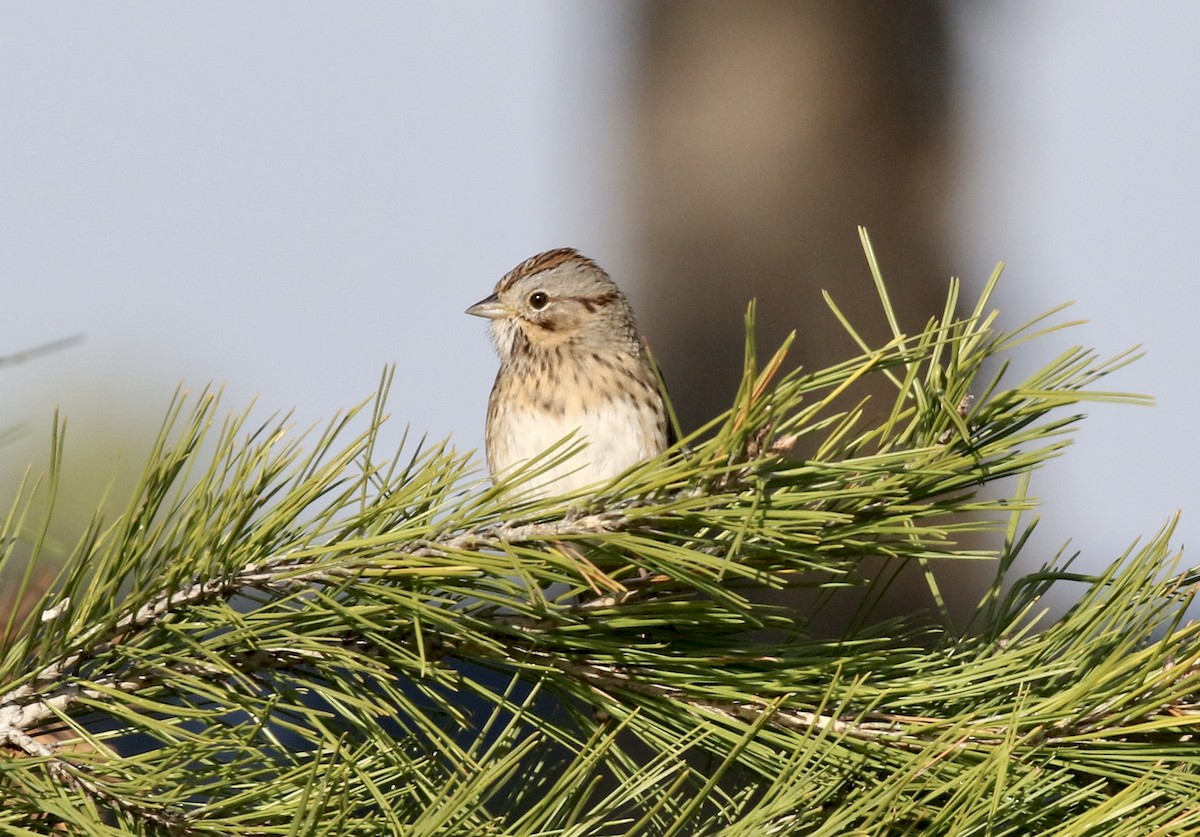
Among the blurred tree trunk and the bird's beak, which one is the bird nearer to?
the bird's beak

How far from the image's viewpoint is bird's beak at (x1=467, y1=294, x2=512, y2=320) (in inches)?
165

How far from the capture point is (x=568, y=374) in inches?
152

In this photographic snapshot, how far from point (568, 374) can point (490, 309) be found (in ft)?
1.61

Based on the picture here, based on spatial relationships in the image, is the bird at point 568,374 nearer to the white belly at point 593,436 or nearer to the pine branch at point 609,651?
the white belly at point 593,436

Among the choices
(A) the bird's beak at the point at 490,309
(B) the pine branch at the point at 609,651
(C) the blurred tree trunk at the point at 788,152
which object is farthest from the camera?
(C) the blurred tree trunk at the point at 788,152

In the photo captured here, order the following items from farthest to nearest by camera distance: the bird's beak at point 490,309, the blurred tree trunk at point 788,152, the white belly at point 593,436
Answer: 1. the blurred tree trunk at point 788,152
2. the bird's beak at point 490,309
3. the white belly at point 593,436

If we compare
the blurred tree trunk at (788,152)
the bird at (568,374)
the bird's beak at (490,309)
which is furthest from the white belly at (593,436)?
the blurred tree trunk at (788,152)

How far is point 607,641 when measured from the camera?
1.86 m

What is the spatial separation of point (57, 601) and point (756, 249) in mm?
4973

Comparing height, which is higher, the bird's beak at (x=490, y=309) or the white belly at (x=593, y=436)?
the bird's beak at (x=490, y=309)

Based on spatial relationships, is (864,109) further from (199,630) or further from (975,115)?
(199,630)

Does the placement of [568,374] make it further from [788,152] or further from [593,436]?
[788,152]

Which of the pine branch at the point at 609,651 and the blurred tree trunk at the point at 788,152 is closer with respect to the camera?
the pine branch at the point at 609,651

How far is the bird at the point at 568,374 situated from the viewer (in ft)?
12.1
